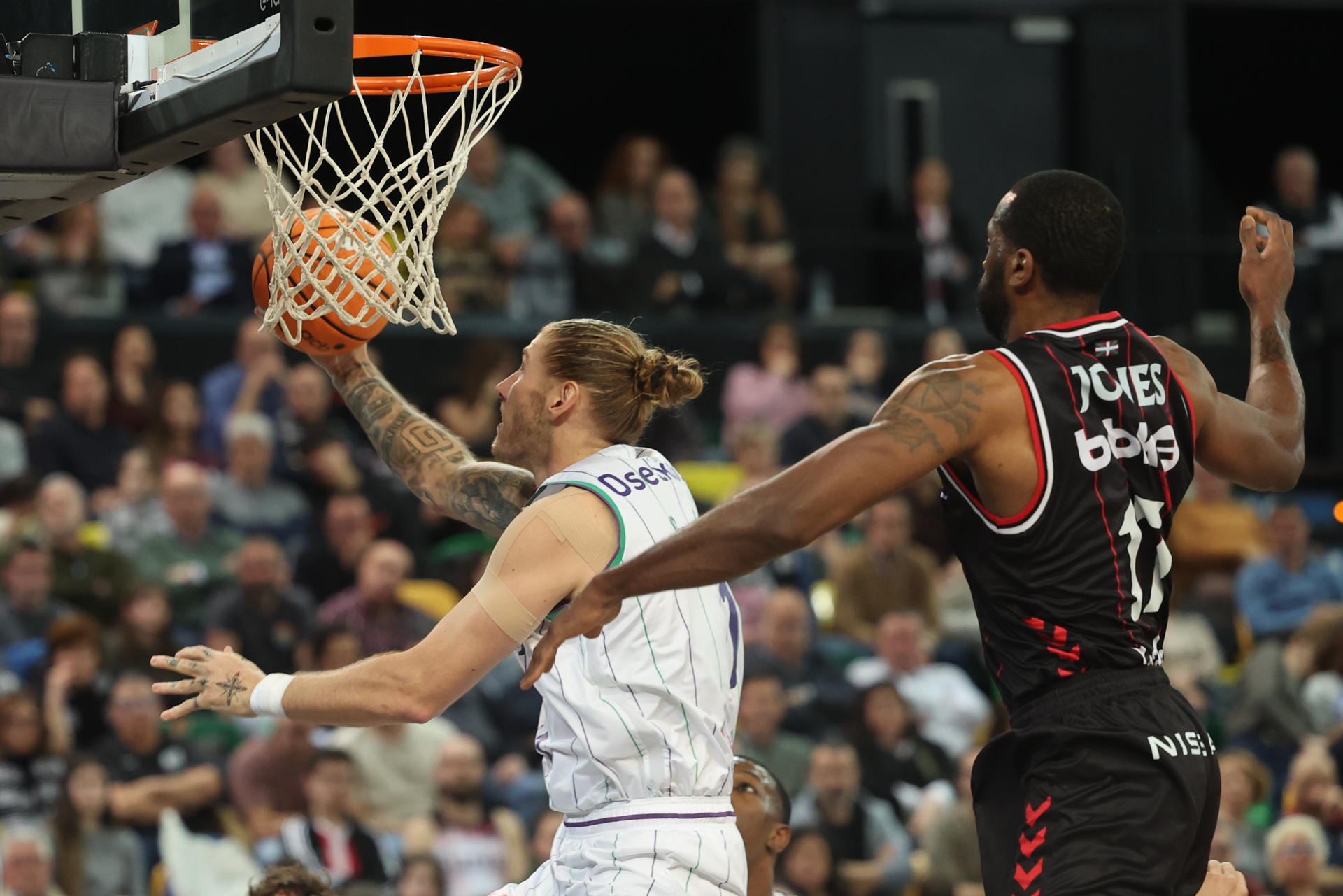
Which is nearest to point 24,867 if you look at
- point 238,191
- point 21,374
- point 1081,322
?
point 21,374

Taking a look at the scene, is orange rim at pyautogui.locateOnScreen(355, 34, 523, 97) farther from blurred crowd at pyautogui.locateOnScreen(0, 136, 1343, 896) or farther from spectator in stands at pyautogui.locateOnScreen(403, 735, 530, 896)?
spectator in stands at pyautogui.locateOnScreen(403, 735, 530, 896)

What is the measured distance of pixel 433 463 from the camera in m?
4.79

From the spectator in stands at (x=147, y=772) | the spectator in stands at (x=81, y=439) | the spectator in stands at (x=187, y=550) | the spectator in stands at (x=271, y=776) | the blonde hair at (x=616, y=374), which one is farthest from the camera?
the spectator in stands at (x=81, y=439)

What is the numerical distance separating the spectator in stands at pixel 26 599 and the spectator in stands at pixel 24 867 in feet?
4.88

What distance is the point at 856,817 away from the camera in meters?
8.33

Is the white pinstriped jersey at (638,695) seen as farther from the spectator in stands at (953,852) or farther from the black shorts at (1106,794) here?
the spectator in stands at (953,852)

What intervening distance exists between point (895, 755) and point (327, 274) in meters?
5.04

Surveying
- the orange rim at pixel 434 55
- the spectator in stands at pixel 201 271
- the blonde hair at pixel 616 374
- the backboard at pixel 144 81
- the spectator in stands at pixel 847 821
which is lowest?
the spectator in stands at pixel 847 821

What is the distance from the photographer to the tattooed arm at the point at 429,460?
457cm

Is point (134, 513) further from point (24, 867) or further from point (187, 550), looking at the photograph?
point (24, 867)

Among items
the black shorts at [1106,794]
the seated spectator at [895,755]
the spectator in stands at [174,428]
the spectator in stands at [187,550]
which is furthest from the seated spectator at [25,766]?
the black shorts at [1106,794]

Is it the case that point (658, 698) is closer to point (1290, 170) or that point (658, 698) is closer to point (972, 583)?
point (972, 583)

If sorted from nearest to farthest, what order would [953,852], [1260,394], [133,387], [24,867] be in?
[1260,394], [24,867], [953,852], [133,387]

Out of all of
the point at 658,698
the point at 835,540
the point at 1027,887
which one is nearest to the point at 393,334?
the point at 835,540
